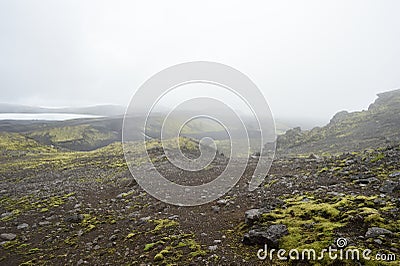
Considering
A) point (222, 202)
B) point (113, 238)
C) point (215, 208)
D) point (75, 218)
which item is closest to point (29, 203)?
point (75, 218)

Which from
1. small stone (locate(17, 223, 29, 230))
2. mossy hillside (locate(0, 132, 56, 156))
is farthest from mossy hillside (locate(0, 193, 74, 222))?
mossy hillside (locate(0, 132, 56, 156))

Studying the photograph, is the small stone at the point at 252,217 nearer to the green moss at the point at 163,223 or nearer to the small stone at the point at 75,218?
the green moss at the point at 163,223

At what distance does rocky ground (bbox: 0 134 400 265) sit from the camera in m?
8.96

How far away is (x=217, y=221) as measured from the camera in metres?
12.8

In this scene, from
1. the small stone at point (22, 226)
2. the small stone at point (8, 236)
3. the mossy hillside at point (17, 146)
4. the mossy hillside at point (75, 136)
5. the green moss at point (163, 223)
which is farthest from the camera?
the mossy hillside at point (75, 136)

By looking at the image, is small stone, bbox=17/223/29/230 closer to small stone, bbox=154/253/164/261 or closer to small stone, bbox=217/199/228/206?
small stone, bbox=154/253/164/261

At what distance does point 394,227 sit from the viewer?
825cm

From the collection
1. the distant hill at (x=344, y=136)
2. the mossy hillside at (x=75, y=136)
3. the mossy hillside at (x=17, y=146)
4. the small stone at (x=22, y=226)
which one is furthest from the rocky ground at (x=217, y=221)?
the mossy hillside at (x=75, y=136)

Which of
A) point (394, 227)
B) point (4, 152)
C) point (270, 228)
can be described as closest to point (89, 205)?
point (270, 228)

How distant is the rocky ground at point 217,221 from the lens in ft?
29.4

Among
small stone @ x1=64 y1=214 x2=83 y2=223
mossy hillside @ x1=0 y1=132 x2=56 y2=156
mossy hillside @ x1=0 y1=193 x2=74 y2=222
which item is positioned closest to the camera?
small stone @ x1=64 y1=214 x2=83 y2=223

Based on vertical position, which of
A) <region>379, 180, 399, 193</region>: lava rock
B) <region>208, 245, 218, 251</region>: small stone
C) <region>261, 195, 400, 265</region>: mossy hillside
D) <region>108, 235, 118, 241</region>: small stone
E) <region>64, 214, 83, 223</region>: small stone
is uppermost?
<region>379, 180, 399, 193</region>: lava rock

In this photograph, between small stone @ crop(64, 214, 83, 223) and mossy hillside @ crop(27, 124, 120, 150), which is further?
mossy hillside @ crop(27, 124, 120, 150)

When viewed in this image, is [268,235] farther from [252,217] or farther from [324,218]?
[324,218]
